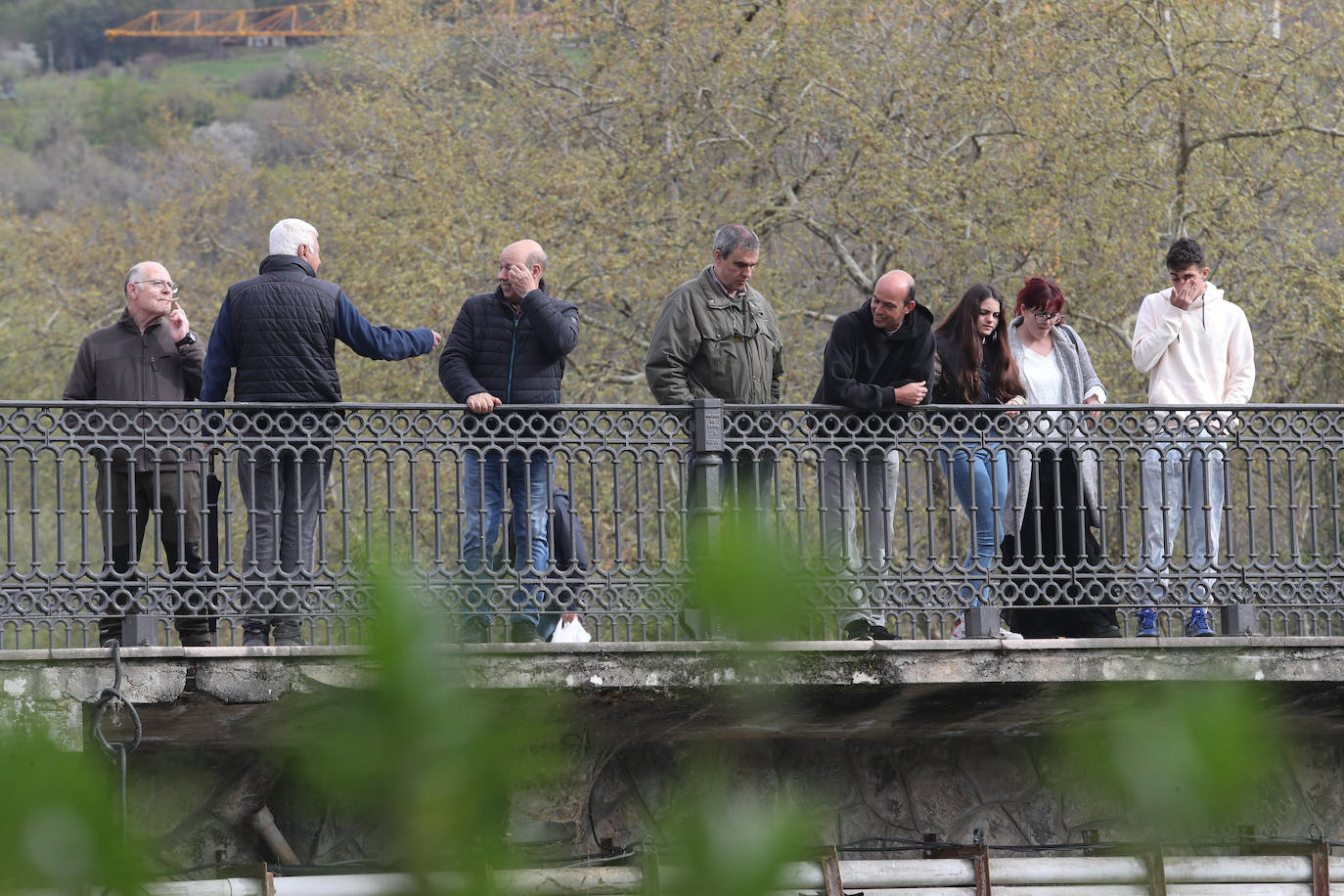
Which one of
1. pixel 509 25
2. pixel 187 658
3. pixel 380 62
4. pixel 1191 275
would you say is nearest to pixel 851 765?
pixel 1191 275

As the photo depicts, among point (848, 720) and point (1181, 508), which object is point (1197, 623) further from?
point (848, 720)

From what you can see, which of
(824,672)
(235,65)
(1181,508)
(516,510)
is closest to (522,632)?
(516,510)

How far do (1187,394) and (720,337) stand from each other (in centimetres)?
229

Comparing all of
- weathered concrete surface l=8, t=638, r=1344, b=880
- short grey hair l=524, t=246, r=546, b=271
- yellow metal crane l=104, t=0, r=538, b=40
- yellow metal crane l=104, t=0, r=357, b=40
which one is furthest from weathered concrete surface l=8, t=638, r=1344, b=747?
yellow metal crane l=104, t=0, r=357, b=40

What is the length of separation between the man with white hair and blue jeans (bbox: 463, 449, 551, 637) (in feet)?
2.04

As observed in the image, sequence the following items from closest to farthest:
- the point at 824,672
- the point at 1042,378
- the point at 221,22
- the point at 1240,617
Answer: the point at 824,672
the point at 1240,617
the point at 1042,378
the point at 221,22

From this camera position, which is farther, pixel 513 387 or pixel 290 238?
pixel 513 387

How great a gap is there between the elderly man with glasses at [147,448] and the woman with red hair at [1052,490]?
3.58m

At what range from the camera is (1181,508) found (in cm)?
888

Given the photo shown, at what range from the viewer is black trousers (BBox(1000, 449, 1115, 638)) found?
28.4 ft

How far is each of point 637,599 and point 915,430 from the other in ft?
4.82

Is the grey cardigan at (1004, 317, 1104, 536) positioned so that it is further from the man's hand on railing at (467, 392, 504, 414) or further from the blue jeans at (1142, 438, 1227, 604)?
the man's hand on railing at (467, 392, 504, 414)

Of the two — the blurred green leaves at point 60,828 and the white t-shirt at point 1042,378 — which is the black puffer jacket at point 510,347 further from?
the blurred green leaves at point 60,828

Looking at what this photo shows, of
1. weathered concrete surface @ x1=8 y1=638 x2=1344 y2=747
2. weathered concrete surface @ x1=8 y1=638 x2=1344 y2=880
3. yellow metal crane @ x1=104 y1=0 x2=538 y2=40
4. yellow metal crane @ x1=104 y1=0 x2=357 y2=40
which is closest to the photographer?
weathered concrete surface @ x1=8 y1=638 x2=1344 y2=880
